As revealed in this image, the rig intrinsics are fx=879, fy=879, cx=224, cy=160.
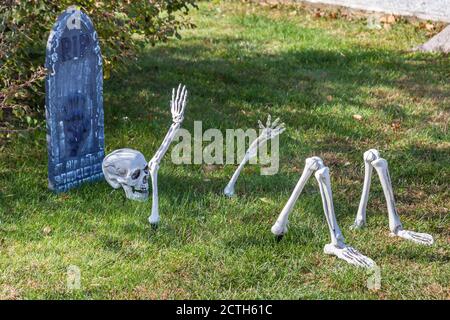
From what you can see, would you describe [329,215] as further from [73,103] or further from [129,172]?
[73,103]

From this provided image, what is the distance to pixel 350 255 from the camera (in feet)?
17.7

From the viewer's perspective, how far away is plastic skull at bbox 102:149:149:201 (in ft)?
20.2

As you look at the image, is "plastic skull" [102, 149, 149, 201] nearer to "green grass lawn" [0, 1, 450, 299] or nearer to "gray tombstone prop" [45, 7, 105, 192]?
"green grass lawn" [0, 1, 450, 299]

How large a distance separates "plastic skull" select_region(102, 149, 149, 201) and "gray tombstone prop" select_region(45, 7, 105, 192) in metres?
0.34

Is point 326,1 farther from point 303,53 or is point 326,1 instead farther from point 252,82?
point 252,82

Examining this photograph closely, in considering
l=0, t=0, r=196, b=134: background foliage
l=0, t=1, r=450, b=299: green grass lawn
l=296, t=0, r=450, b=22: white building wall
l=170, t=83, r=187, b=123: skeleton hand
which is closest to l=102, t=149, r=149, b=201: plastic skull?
l=0, t=1, r=450, b=299: green grass lawn

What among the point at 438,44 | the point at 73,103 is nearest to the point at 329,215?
the point at 73,103

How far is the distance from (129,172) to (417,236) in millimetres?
2011

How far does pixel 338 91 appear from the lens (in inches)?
364

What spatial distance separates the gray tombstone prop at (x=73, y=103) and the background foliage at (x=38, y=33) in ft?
1.08

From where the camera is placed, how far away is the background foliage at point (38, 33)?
6.80m

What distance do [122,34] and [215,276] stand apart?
2.82m
